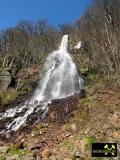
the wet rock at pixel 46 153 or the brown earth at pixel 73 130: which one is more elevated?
the brown earth at pixel 73 130

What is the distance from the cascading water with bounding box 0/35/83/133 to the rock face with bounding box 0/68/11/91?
3917mm

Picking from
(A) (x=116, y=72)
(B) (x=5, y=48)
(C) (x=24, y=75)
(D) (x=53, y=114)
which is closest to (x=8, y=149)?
(D) (x=53, y=114)

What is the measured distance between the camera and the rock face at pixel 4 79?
39.4 m

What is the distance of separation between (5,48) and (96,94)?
120ft

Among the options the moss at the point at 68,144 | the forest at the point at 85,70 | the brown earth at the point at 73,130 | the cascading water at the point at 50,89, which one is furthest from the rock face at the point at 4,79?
the moss at the point at 68,144

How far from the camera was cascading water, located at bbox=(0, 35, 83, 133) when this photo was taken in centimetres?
2742

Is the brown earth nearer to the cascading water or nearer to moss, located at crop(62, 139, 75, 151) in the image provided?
moss, located at crop(62, 139, 75, 151)

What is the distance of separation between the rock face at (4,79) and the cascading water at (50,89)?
3917 millimetres

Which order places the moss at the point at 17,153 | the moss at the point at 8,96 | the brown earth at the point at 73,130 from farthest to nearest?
the moss at the point at 8,96
the moss at the point at 17,153
the brown earth at the point at 73,130

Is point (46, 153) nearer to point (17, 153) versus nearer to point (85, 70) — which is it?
point (17, 153)

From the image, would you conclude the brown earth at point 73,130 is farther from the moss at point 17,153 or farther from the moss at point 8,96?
the moss at point 8,96

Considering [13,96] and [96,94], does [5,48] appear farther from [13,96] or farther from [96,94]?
[96,94]

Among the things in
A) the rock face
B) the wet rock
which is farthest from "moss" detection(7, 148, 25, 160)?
the rock face

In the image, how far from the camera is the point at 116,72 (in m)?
22.5
